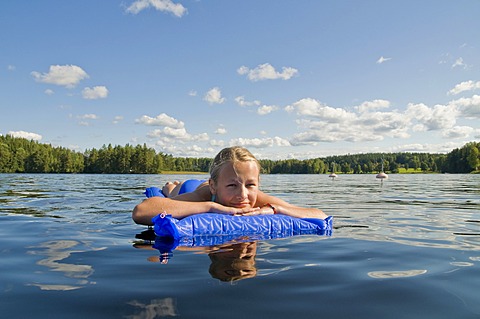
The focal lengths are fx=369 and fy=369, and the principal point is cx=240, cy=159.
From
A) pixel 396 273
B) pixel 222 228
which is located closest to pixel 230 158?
pixel 222 228

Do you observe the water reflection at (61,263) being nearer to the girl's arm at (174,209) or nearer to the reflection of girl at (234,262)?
the girl's arm at (174,209)

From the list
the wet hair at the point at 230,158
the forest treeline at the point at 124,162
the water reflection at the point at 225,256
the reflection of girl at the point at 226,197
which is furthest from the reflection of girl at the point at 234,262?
the forest treeline at the point at 124,162

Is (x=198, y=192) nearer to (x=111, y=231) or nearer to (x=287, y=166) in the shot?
(x=111, y=231)

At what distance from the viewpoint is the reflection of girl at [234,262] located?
9.96 ft

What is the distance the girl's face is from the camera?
5.20 m

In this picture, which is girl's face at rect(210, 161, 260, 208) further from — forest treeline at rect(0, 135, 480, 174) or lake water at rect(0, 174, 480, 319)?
forest treeline at rect(0, 135, 480, 174)

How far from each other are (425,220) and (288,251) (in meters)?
4.36

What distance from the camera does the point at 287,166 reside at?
167 m

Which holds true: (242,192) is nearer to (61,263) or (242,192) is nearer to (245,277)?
(245,277)

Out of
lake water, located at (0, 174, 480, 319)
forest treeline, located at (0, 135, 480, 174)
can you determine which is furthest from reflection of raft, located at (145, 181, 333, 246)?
forest treeline, located at (0, 135, 480, 174)

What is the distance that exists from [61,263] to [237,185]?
2.53 meters

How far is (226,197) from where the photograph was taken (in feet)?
17.9

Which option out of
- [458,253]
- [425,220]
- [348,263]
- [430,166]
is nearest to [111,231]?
[348,263]

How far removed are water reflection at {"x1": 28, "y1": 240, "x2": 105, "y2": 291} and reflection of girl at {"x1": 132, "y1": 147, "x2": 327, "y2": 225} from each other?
3.51 ft
